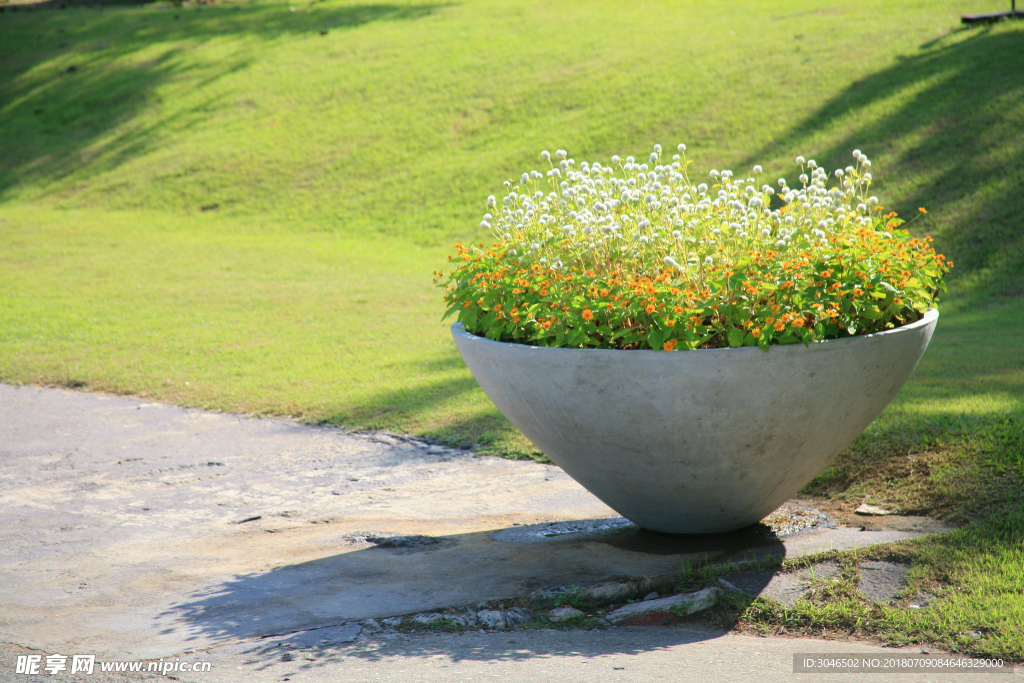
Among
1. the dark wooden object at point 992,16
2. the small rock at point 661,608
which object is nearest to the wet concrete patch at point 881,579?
the small rock at point 661,608

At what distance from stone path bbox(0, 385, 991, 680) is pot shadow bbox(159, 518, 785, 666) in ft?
0.03

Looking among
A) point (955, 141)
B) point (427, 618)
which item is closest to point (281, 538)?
point (427, 618)

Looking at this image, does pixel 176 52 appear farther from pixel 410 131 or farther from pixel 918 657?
pixel 918 657

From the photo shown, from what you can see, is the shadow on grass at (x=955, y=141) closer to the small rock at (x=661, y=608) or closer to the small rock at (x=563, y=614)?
the small rock at (x=661, y=608)

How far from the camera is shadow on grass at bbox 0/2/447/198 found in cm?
1834

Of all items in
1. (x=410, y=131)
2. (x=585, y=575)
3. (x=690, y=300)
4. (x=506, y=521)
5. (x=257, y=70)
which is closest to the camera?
(x=690, y=300)

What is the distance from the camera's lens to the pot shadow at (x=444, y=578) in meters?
3.21

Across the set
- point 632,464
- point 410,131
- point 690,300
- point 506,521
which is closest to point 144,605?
point 506,521

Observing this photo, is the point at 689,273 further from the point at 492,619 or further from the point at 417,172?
the point at 417,172

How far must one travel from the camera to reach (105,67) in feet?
69.4

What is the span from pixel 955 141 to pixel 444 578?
10.7 meters

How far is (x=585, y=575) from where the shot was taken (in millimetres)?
3578

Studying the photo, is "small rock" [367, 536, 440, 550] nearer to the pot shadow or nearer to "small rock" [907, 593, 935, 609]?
the pot shadow

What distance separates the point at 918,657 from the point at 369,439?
11.7 ft
